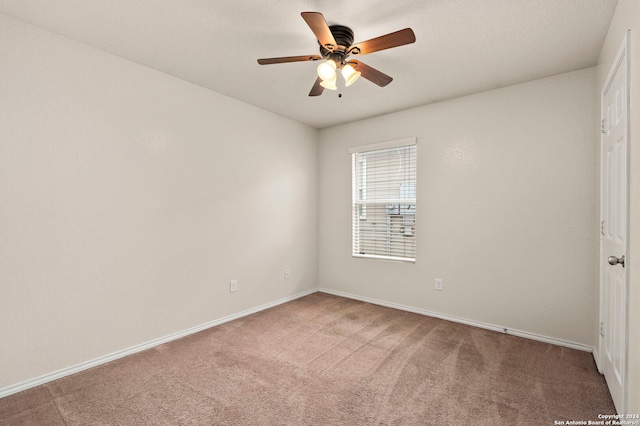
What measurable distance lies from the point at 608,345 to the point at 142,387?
324cm

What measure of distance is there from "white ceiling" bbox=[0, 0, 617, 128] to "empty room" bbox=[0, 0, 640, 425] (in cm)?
2

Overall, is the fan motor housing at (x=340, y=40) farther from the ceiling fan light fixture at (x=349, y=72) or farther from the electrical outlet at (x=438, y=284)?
the electrical outlet at (x=438, y=284)

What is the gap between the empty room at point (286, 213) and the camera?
77.4 inches

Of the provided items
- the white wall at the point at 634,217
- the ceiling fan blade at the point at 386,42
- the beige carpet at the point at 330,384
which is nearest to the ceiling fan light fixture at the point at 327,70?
the ceiling fan blade at the point at 386,42

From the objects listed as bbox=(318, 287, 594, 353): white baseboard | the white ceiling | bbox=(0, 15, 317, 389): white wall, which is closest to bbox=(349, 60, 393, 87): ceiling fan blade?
the white ceiling

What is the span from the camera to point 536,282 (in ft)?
9.78

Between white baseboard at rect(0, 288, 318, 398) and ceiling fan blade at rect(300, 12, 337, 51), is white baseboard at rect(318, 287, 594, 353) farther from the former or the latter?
ceiling fan blade at rect(300, 12, 337, 51)

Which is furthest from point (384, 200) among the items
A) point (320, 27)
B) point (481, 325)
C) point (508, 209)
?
point (320, 27)

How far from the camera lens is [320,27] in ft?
5.87

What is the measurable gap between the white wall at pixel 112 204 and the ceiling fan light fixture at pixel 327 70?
1.64 metres

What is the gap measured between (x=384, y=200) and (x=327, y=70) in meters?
2.31

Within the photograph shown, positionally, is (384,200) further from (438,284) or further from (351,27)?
(351,27)

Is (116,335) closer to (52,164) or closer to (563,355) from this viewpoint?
(52,164)

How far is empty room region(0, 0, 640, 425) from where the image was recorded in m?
1.97
